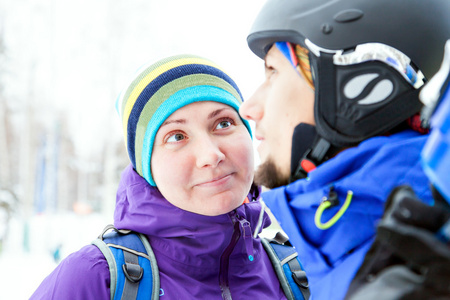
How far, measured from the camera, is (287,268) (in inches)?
78.2

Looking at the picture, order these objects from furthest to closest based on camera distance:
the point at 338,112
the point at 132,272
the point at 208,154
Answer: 1. the point at 208,154
2. the point at 132,272
3. the point at 338,112

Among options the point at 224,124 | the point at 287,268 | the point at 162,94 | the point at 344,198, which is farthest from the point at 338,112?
the point at 287,268

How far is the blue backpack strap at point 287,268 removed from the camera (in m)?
1.88

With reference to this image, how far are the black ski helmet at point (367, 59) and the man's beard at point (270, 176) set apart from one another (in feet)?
0.63

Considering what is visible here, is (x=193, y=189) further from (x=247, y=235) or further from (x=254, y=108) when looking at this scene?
(x=254, y=108)

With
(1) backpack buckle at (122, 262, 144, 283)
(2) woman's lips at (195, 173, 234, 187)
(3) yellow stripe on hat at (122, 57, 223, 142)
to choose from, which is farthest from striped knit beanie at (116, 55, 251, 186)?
(1) backpack buckle at (122, 262, 144, 283)

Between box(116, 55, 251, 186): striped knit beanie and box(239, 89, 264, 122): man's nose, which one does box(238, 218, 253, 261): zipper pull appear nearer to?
box(116, 55, 251, 186): striped knit beanie

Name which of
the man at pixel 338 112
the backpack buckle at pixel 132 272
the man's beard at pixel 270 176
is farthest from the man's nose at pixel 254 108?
the backpack buckle at pixel 132 272

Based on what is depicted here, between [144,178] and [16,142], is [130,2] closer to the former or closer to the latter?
[16,142]

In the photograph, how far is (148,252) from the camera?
1.72 m

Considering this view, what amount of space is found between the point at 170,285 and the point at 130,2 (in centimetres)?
1576

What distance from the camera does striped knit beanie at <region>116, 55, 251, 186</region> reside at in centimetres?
180

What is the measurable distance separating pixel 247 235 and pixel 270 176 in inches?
23.1

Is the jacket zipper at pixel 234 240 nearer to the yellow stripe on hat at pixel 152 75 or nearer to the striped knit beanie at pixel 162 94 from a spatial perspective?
the striped knit beanie at pixel 162 94
